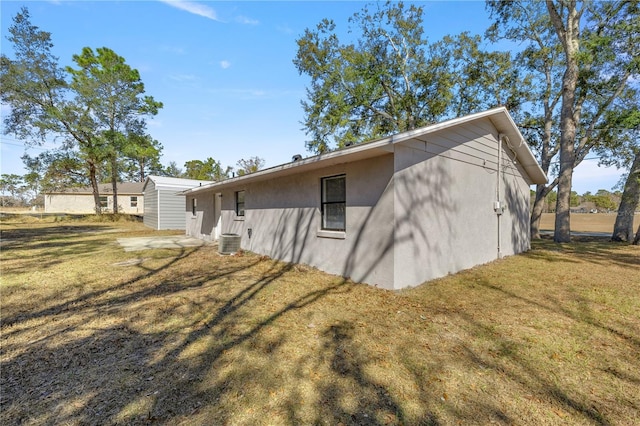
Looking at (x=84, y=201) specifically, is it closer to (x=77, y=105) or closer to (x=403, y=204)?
(x=77, y=105)

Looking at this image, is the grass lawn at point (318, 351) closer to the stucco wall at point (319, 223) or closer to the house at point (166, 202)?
the stucco wall at point (319, 223)

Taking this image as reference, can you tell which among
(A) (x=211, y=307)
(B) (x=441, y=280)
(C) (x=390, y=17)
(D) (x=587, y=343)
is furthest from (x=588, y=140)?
(A) (x=211, y=307)

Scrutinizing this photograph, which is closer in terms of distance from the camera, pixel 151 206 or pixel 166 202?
pixel 166 202

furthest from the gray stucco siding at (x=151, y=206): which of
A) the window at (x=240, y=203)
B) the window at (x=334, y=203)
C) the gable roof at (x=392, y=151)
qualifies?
the window at (x=334, y=203)

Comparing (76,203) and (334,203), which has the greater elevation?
(76,203)

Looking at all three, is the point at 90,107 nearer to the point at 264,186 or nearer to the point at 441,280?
the point at 264,186

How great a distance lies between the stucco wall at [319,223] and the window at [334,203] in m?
0.17

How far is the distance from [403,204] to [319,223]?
7.69ft

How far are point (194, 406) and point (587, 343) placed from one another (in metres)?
4.42

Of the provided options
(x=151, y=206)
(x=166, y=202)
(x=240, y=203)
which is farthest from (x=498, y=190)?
(x=151, y=206)

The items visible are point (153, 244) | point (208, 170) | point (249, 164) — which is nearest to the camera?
point (153, 244)

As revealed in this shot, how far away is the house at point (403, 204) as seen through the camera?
5520 millimetres

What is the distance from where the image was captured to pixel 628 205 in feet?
41.9

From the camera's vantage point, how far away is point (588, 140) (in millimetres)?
15273
